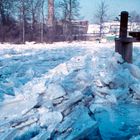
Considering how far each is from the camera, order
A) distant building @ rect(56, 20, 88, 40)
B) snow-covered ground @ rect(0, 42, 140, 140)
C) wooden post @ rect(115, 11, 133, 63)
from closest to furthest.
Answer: snow-covered ground @ rect(0, 42, 140, 140)
wooden post @ rect(115, 11, 133, 63)
distant building @ rect(56, 20, 88, 40)

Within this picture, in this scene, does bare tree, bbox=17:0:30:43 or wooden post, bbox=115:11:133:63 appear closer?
wooden post, bbox=115:11:133:63

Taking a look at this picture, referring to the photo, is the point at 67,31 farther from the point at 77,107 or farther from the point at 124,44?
the point at 77,107

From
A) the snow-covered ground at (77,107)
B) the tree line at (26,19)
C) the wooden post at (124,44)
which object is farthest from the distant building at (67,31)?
the snow-covered ground at (77,107)

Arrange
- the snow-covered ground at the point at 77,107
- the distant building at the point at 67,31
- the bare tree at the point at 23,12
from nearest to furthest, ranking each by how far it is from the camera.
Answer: the snow-covered ground at the point at 77,107 < the bare tree at the point at 23,12 < the distant building at the point at 67,31

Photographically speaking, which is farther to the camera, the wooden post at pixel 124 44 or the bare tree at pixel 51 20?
the bare tree at pixel 51 20

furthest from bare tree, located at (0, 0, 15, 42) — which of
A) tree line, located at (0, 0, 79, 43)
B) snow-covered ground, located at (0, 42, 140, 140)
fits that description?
snow-covered ground, located at (0, 42, 140, 140)

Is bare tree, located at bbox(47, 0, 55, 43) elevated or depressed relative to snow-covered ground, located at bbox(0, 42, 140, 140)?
elevated

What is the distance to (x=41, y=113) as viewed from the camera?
347 cm

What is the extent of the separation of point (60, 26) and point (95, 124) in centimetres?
2814

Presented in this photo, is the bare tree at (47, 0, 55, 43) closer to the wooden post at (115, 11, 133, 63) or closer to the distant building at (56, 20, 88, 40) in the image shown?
the distant building at (56, 20, 88, 40)

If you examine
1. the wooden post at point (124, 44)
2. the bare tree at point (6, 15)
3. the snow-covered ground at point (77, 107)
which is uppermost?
the bare tree at point (6, 15)

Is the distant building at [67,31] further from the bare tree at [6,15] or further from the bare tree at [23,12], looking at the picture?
the bare tree at [6,15]

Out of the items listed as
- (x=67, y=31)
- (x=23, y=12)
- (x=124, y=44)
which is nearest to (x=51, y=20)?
(x=67, y=31)

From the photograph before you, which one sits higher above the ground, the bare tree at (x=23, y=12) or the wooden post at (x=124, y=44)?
the bare tree at (x=23, y=12)
